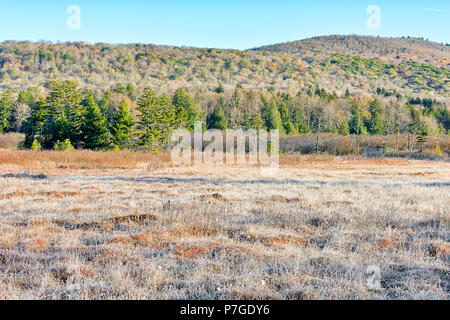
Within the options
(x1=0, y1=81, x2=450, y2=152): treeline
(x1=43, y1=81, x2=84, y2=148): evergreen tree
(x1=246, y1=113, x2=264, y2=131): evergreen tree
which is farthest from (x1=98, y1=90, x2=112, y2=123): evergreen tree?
(x1=246, y1=113, x2=264, y2=131): evergreen tree

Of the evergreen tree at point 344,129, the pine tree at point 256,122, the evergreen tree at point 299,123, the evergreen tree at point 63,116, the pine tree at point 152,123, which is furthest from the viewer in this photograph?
the evergreen tree at point 299,123

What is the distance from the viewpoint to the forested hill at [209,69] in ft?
379

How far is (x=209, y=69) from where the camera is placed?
5684 inches

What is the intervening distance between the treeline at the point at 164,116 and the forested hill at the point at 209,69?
2744 cm

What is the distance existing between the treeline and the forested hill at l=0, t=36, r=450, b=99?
27.4 meters

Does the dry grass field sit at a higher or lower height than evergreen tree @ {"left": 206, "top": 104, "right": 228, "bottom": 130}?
lower

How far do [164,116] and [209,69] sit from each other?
104 metres

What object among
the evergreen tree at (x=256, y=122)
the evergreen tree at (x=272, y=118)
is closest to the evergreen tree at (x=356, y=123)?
the evergreen tree at (x=272, y=118)

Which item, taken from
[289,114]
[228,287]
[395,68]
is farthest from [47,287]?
[395,68]

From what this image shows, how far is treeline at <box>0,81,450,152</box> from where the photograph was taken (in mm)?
40125

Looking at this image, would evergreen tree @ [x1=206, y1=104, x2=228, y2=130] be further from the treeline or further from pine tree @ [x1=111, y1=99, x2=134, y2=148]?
pine tree @ [x1=111, y1=99, x2=134, y2=148]

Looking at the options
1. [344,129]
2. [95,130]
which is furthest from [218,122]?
[95,130]

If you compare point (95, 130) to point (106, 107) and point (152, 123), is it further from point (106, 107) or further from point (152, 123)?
point (106, 107)

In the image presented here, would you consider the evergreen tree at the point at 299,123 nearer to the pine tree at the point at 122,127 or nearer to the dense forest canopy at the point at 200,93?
the dense forest canopy at the point at 200,93
